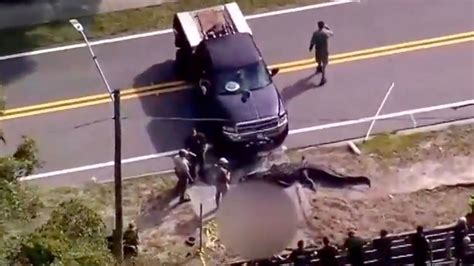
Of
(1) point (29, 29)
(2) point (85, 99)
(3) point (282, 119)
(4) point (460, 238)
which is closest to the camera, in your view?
(4) point (460, 238)

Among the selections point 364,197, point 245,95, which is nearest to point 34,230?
point 364,197

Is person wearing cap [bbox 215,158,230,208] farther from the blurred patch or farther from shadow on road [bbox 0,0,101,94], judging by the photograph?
shadow on road [bbox 0,0,101,94]

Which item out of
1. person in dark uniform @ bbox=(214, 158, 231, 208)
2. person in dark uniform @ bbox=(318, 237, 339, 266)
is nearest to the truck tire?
person in dark uniform @ bbox=(214, 158, 231, 208)

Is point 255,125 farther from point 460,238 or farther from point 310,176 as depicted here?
point 460,238

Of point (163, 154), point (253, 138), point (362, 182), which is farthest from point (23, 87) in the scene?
point (362, 182)

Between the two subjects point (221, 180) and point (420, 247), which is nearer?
point (420, 247)

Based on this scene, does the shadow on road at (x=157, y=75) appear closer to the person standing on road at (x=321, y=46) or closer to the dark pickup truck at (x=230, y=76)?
the dark pickup truck at (x=230, y=76)
